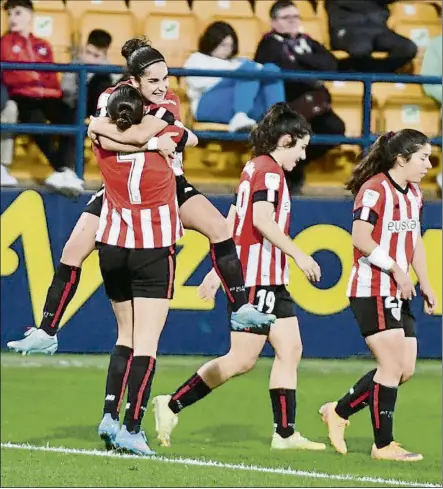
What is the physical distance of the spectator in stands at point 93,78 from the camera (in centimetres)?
1145

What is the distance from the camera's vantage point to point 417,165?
7.64 meters

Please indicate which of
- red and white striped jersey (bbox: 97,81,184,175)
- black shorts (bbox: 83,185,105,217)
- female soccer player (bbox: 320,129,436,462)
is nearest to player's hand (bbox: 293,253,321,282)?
female soccer player (bbox: 320,129,436,462)

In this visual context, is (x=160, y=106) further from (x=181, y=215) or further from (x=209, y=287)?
(x=209, y=287)

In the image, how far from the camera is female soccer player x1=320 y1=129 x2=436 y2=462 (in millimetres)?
7562

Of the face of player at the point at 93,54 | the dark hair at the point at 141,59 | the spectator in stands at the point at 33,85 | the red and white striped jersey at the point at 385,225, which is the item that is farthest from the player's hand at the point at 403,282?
the face of player at the point at 93,54

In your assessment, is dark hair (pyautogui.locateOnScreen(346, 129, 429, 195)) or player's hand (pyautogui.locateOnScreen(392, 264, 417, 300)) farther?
dark hair (pyautogui.locateOnScreen(346, 129, 429, 195))

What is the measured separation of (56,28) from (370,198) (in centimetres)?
532

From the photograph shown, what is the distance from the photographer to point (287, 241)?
7656mm

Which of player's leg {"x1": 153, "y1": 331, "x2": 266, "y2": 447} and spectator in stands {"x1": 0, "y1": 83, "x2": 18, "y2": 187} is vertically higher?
spectator in stands {"x1": 0, "y1": 83, "x2": 18, "y2": 187}

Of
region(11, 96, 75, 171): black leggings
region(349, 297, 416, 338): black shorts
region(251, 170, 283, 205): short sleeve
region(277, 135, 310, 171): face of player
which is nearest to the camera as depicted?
region(349, 297, 416, 338): black shorts

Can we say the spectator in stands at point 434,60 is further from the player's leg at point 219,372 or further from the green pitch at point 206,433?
the player's leg at point 219,372

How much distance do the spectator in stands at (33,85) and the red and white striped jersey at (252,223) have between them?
3379 mm

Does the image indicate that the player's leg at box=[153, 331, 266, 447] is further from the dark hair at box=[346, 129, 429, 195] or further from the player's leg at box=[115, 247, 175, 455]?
the dark hair at box=[346, 129, 429, 195]

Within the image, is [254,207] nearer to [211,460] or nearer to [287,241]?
[287,241]
